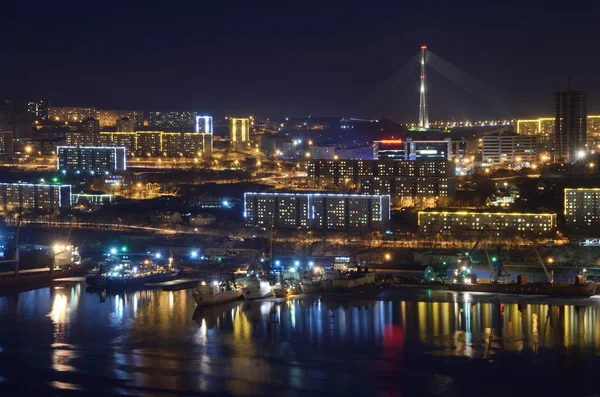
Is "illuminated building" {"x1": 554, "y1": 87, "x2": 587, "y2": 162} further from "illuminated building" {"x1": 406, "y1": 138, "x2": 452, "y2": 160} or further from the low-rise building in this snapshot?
the low-rise building

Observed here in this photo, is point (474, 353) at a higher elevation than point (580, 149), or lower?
lower

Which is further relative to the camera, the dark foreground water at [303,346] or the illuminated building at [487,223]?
the illuminated building at [487,223]

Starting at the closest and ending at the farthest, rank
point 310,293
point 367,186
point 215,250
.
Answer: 1. point 310,293
2. point 215,250
3. point 367,186

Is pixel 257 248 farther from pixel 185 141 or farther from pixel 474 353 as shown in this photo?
pixel 185 141

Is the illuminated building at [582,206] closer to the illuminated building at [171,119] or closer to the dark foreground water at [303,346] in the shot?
the dark foreground water at [303,346]

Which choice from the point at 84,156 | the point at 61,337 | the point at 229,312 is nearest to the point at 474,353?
the point at 229,312

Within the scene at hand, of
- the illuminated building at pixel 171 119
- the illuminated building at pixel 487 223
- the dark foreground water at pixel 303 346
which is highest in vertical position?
the illuminated building at pixel 171 119

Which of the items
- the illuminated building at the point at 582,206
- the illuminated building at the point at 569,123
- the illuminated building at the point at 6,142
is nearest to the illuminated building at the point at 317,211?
the illuminated building at the point at 582,206

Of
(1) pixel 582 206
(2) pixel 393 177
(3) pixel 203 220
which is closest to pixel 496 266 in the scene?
(1) pixel 582 206
